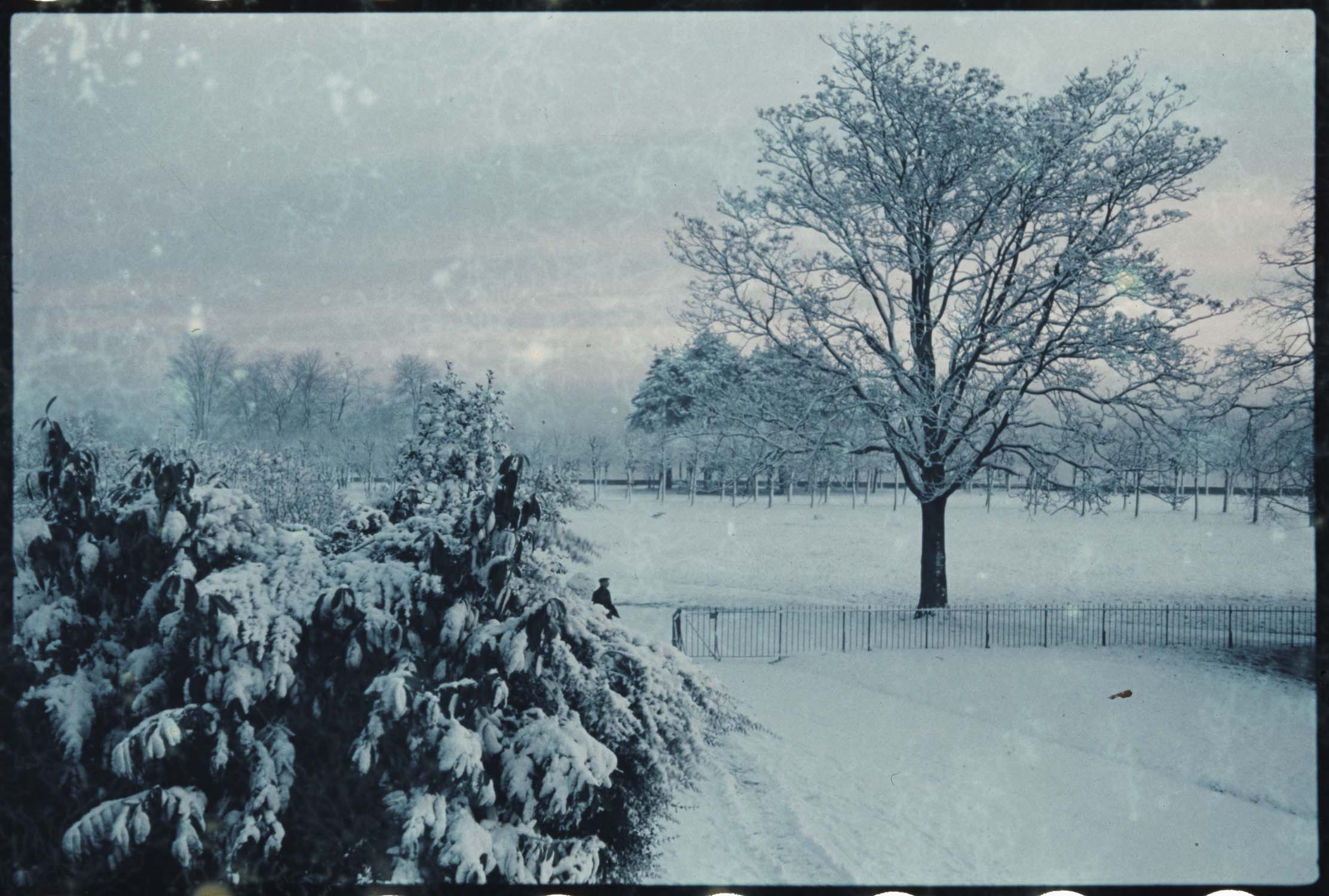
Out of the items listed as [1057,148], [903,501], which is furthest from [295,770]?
[1057,148]

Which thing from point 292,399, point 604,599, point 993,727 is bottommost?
point 993,727

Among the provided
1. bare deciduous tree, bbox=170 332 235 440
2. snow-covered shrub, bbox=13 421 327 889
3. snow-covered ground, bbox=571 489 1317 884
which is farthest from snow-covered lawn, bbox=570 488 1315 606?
bare deciduous tree, bbox=170 332 235 440

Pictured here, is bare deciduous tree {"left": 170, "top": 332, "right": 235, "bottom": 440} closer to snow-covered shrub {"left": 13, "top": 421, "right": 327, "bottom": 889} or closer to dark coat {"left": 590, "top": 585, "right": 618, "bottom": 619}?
snow-covered shrub {"left": 13, "top": 421, "right": 327, "bottom": 889}

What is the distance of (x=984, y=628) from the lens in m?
4.68

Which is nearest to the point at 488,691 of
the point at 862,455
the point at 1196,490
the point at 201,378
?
the point at 201,378

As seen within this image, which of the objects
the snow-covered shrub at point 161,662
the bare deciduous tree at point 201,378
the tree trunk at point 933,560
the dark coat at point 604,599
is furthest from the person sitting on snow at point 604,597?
the bare deciduous tree at point 201,378

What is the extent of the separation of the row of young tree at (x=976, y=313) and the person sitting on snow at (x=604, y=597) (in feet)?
3.11

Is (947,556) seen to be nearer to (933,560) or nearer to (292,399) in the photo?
(933,560)

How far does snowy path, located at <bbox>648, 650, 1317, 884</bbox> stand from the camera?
392 centimetres

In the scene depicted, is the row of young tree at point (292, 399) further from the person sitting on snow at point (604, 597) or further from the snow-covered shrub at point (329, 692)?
the person sitting on snow at point (604, 597)

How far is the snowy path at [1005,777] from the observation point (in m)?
3.92

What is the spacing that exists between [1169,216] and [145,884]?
267 inches

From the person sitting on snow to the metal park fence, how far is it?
1.43 feet

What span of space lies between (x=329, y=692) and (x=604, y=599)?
1.47 meters
